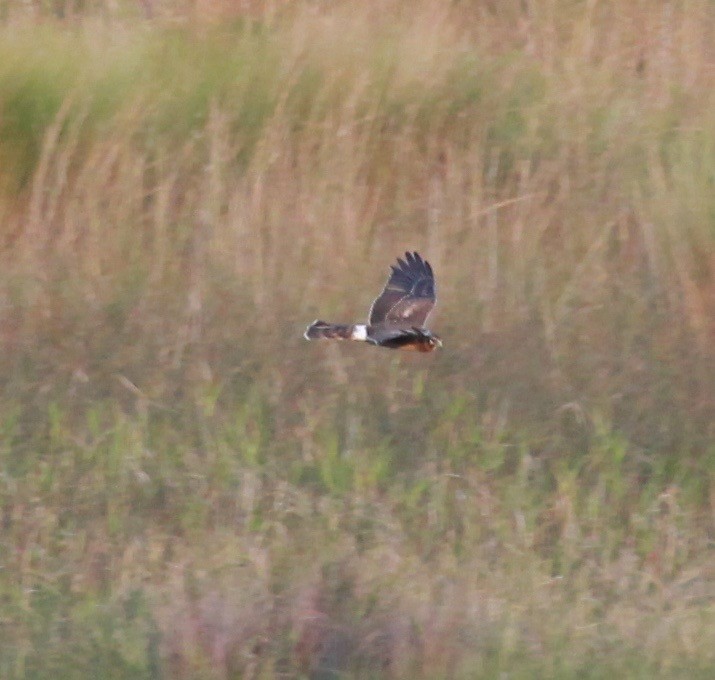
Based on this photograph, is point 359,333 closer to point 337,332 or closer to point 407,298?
point 337,332

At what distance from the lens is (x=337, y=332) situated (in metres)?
4.75

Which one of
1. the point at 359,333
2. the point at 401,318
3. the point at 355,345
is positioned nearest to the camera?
the point at 359,333

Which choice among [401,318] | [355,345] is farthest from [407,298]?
[355,345]

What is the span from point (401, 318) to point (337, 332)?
21 cm

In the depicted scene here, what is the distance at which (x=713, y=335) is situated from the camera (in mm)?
5273

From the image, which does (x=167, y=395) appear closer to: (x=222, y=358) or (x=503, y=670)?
(x=222, y=358)

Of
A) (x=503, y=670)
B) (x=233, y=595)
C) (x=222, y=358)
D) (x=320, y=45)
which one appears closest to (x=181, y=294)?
(x=222, y=358)

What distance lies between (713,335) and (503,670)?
68.7 inches

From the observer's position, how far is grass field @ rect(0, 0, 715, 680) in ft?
13.6

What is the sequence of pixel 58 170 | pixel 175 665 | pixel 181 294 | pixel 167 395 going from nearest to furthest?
pixel 175 665 → pixel 167 395 → pixel 181 294 → pixel 58 170

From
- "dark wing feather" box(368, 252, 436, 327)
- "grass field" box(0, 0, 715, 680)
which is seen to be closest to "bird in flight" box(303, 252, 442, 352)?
"dark wing feather" box(368, 252, 436, 327)

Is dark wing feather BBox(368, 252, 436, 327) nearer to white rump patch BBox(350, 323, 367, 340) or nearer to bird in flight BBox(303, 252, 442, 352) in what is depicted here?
bird in flight BBox(303, 252, 442, 352)

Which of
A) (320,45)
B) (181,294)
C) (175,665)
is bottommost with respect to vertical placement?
(175,665)

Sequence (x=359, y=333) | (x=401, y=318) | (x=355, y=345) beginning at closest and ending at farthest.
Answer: (x=359, y=333) < (x=401, y=318) < (x=355, y=345)
